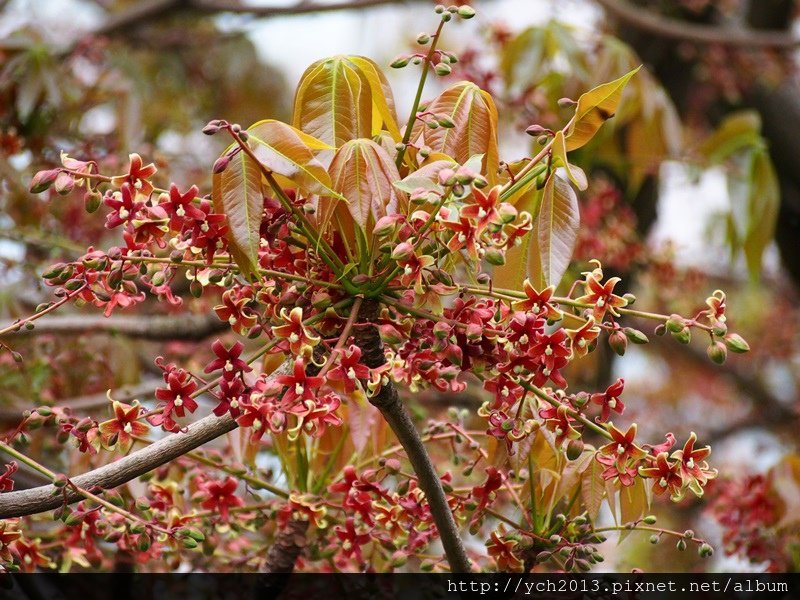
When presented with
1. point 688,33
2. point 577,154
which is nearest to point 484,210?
point 577,154

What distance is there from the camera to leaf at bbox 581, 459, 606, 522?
136 cm

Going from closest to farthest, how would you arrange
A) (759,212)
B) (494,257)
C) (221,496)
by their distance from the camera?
(494,257) < (221,496) < (759,212)

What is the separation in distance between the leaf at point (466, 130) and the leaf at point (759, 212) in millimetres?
1610

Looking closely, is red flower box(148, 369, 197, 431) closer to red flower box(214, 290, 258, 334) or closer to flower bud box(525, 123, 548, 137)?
red flower box(214, 290, 258, 334)

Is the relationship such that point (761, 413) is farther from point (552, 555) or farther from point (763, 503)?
point (552, 555)

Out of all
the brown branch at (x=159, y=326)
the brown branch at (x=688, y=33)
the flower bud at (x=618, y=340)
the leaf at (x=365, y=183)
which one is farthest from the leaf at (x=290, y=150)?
the brown branch at (x=688, y=33)

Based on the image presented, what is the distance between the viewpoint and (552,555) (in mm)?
1355

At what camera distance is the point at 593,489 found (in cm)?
136

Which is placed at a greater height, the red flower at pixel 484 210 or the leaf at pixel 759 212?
the red flower at pixel 484 210

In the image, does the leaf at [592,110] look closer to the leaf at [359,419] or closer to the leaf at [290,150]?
the leaf at [290,150]

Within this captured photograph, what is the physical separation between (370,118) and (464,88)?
14cm

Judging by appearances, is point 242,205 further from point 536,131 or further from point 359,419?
point 359,419

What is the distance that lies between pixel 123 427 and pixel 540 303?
1.78 ft

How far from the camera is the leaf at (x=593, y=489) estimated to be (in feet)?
4.45
